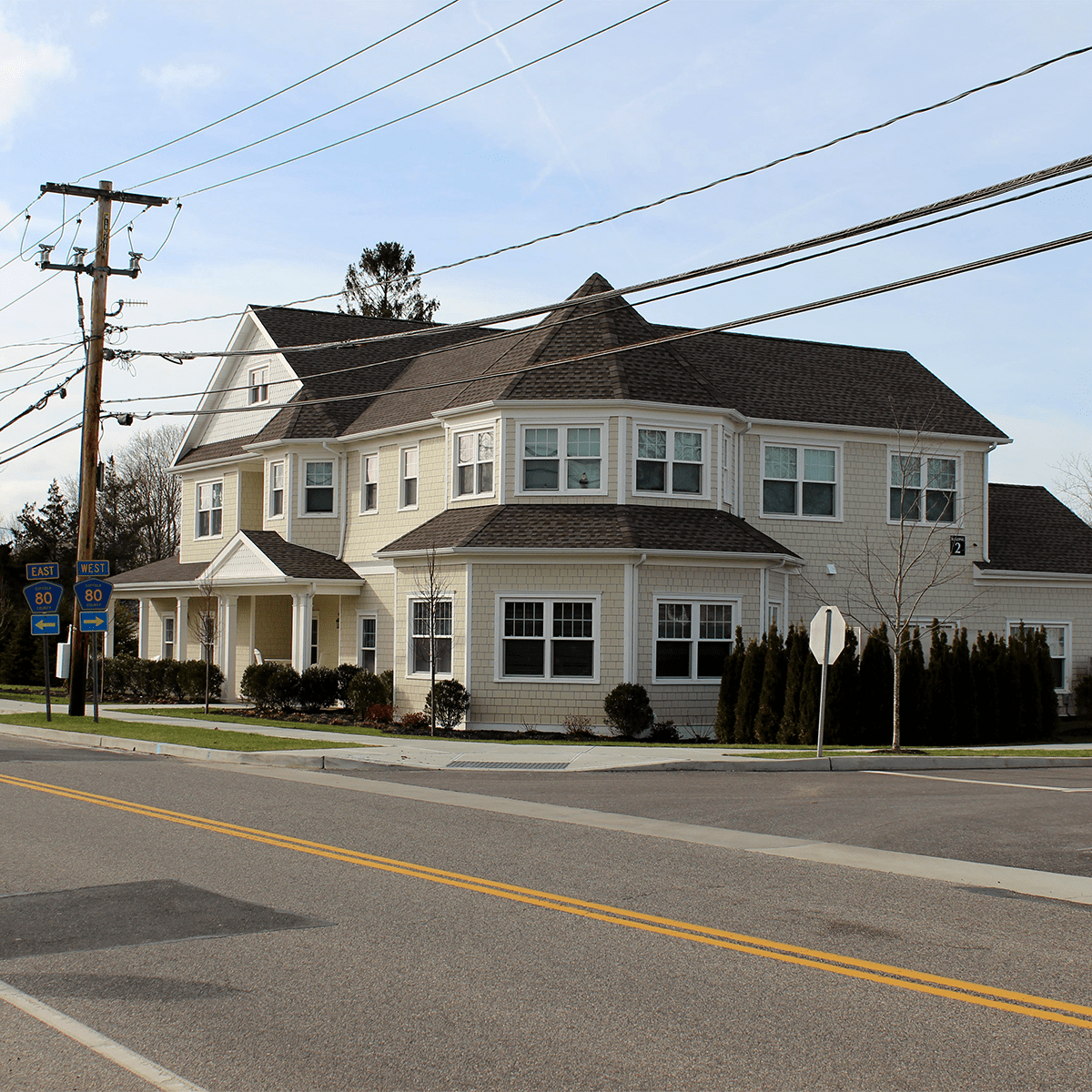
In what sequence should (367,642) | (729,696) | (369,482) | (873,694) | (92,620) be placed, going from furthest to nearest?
(369,482), (367,642), (92,620), (729,696), (873,694)

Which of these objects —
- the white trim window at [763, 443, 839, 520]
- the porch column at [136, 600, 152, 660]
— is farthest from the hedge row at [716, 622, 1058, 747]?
the porch column at [136, 600, 152, 660]

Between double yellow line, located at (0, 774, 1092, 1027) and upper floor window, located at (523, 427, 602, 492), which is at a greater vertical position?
upper floor window, located at (523, 427, 602, 492)

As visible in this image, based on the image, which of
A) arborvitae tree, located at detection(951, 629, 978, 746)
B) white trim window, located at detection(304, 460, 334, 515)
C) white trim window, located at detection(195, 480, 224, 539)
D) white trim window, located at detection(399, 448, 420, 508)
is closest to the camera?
arborvitae tree, located at detection(951, 629, 978, 746)

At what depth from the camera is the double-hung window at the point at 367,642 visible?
2959cm

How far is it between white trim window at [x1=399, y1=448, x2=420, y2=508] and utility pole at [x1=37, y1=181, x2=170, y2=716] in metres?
Result: 6.86

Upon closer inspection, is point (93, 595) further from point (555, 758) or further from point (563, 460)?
point (555, 758)

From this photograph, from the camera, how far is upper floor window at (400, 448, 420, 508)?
28812 mm

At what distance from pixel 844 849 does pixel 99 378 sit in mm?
20397

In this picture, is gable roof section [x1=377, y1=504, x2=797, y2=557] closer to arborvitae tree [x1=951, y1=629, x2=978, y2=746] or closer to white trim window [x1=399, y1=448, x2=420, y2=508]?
white trim window [x1=399, y1=448, x2=420, y2=508]

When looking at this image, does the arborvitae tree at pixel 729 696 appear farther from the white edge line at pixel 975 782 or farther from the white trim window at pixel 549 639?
the white edge line at pixel 975 782

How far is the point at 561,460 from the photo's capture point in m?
25.4

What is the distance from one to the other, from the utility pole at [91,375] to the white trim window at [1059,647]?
72.8ft

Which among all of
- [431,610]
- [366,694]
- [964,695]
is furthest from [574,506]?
[964,695]

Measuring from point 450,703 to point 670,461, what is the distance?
22.3ft
